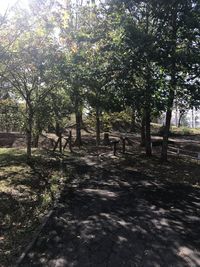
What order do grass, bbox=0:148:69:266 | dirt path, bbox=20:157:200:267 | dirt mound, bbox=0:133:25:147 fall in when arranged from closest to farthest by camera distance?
dirt path, bbox=20:157:200:267 < grass, bbox=0:148:69:266 < dirt mound, bbox=0:133:25:147

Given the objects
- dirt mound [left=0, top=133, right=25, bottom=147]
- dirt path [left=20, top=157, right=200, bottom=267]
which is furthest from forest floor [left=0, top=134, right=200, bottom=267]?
dirt mound [left=0, top=133, right=25, bottom=147]

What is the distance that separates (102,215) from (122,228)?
1.15 meters

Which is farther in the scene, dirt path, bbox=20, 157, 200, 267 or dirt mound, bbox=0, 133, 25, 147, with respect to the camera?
dirt mound, bbox=0, 133, 25, 147

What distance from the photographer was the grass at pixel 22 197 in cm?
749

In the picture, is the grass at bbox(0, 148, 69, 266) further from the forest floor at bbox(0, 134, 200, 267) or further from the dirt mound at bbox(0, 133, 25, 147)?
the dirt mound at bbox(0, 133, 25, 147)

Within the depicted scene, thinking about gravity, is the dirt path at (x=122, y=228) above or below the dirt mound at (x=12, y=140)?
below

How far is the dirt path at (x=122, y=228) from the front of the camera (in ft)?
21.5

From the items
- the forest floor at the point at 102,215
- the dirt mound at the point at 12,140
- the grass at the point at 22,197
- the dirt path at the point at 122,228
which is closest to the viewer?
the dirt path at the point at 122,228

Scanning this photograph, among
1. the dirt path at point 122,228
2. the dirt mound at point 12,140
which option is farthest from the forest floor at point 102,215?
the dirt mound at point 12,140

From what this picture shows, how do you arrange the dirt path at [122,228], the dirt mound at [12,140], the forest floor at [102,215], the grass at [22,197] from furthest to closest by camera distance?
the dirt mound at [12,140] < the grass at [22,197] < the forest floor at [102,215] < the dirt path at [122,228]

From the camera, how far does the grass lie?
7.49 meters

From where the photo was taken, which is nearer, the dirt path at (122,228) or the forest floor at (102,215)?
the dirt path at (122,228)

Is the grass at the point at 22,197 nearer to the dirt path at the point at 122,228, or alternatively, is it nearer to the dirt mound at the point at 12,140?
the dirt path at the point at 122,228

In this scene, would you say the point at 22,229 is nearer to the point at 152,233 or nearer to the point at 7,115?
the point at 152,233
